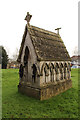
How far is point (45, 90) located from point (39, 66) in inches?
75.4

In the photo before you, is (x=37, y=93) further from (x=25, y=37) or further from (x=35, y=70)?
(x=25, y=37)

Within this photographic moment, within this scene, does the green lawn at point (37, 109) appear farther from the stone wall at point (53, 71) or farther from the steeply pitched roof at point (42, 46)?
the steeply pitched roof at point (42, 46)

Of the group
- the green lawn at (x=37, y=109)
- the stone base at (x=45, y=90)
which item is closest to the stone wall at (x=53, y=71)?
the stone base at (x=45, y=90)

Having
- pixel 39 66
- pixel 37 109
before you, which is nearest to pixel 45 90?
pixel 37 109

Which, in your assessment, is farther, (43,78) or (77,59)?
(77,59)

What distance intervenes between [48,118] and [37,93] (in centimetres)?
237

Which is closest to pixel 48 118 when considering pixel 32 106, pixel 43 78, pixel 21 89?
pixel 32 106

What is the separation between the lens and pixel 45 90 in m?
7.60

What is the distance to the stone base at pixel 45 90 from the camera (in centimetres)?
735

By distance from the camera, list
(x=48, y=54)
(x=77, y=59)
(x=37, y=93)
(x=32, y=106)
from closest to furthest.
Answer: (x=32, y=106)
(x=37, y=93)
(x=48, y=54)
(x=77, y=59)

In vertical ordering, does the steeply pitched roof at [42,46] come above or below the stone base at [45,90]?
above

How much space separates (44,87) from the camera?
760 centimetres

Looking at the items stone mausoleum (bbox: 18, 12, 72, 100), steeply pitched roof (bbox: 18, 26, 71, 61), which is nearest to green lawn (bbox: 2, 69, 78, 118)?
stone mausoleum (bbox: 18, 12, 72, 100)

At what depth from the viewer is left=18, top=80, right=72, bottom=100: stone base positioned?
7.35m
